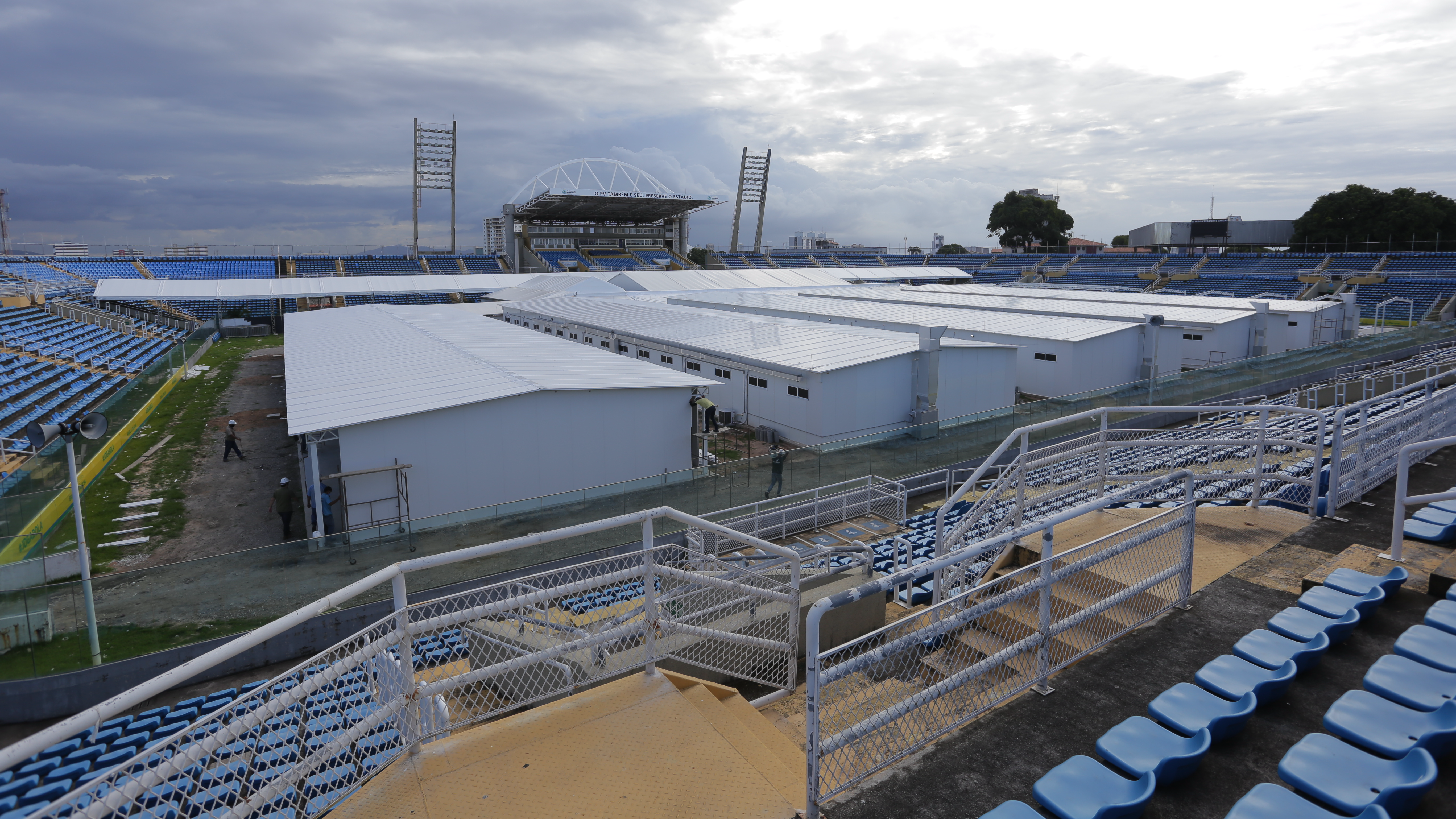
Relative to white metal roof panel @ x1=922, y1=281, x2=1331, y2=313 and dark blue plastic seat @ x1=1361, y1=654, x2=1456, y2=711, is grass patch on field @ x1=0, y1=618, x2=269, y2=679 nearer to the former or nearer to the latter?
dark blue plastic seat @ x1=1361, y1=654, x2=1456, y2=711

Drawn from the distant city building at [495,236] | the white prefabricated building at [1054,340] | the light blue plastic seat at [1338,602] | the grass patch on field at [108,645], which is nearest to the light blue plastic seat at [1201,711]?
the light blue plastic seat at [1338,602]

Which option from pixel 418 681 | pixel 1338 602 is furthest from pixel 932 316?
pixel 418 681

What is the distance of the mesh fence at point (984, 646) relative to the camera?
177 inches

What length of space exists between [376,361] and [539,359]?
4.75 metres

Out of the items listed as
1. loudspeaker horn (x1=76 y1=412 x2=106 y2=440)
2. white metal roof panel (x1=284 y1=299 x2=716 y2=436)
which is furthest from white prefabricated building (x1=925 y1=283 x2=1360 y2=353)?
loudspeaker horn (x1=76 y1=412 x2=106 y2=440)

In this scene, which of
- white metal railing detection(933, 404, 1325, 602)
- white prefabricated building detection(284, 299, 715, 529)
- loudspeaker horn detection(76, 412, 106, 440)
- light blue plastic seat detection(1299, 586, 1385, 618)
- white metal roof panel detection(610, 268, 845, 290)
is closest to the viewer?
light blue plastic seat detection(1299, 586, 1385, 618)

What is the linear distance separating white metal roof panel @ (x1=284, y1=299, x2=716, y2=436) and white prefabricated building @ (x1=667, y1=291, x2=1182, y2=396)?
1190 centimetres

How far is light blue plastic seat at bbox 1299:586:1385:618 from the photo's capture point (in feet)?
20.2

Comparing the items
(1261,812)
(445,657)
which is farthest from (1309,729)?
(445,657)

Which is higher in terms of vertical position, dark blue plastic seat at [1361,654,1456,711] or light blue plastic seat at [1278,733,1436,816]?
dark blue plastic seat at [1361,654,1456,711]

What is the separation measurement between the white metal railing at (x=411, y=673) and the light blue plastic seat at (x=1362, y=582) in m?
4.68

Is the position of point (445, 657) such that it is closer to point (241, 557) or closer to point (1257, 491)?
point (241, 557)

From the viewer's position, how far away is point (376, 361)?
71.4 feet

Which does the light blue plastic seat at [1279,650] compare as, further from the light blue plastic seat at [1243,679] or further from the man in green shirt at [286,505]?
the man in green shirt at [286,505]
